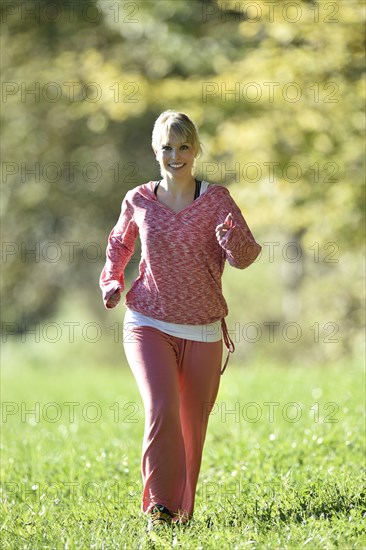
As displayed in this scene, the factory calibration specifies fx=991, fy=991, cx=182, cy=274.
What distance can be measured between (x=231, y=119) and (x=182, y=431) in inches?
403

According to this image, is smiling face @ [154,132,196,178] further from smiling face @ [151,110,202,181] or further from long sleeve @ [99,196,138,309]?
long sleeve @ [99,196,138,309]

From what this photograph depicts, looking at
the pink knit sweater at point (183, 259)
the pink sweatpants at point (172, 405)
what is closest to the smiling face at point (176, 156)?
the pink knit sweater at point (183, 259)

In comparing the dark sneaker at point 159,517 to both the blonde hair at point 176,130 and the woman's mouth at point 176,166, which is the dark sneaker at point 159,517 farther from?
the blonde hair at point 176,130

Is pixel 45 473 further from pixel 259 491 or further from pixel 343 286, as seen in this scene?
pixel 343 286

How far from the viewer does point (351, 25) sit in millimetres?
10016

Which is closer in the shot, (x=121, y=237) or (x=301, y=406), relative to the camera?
(x=121, y=237)

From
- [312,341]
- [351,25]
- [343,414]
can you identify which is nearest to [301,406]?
[343,414]

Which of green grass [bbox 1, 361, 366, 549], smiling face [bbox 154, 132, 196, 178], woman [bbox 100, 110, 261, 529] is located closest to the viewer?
green grass [bbox 1, 361, 366, 549]

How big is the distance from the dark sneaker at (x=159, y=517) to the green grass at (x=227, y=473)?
0.05 metres

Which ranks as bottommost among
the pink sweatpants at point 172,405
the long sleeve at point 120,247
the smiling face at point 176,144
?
the pink sweatpants at point 172,405

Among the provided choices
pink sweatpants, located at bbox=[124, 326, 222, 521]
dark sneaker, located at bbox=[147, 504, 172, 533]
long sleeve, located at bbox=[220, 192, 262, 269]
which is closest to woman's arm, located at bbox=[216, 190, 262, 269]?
long sleeve, located at bbox=[220, 192, 262, 269]

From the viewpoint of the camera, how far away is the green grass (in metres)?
4.40

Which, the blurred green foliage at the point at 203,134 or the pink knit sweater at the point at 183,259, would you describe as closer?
the pink knit sweater at the point at 183,259

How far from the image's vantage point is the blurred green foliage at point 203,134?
441 inches
